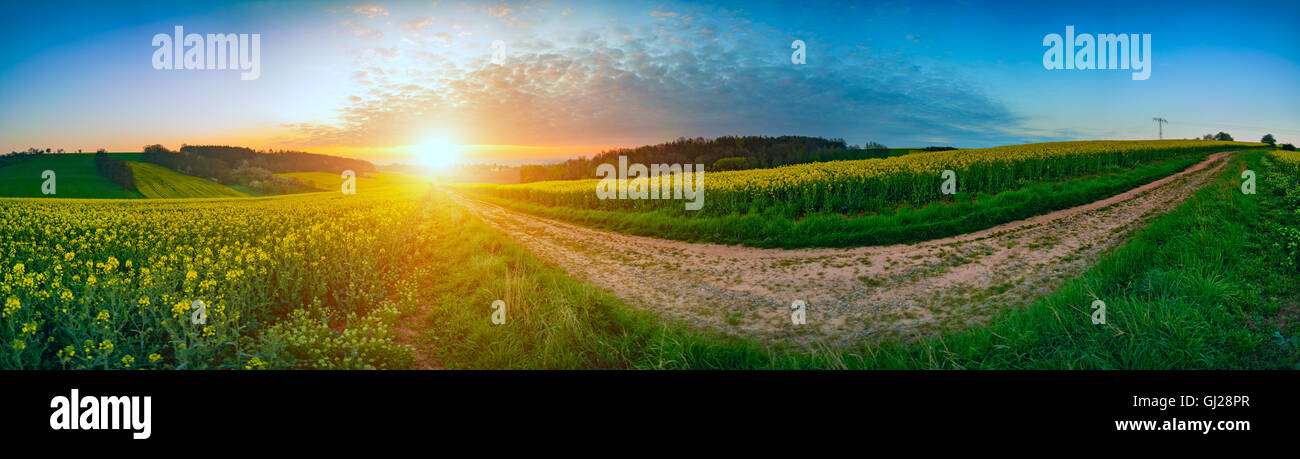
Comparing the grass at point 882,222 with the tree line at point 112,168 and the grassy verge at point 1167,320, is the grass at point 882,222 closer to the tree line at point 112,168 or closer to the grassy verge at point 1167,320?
the grassy verge at point 1167,320

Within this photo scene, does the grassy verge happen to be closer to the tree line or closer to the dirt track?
the dirt track

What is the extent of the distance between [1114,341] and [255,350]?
580 centimetres

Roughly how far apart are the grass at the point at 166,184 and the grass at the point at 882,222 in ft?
26.8

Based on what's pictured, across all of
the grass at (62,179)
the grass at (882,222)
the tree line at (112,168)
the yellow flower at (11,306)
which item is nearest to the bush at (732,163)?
the grass at (882,222)

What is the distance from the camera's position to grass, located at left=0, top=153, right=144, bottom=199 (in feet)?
12.1

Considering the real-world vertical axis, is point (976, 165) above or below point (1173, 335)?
above

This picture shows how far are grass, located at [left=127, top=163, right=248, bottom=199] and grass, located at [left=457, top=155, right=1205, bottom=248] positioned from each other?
816 cm

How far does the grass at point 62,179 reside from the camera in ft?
12.1

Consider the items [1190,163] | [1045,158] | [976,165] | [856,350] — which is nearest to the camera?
[856,350]

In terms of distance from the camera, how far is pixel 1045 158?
1548 cm

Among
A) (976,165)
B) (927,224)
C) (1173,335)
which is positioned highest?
(976,165)

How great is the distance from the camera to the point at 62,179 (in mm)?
3793

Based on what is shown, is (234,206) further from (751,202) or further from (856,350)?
(751,202)

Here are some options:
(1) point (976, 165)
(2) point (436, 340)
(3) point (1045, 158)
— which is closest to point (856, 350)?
(2) point (436, 340)
